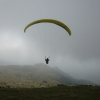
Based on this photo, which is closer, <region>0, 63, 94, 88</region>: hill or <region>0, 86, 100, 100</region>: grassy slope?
<region>0, 86, 100, 100</region>: grassy slope

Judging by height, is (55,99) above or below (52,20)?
below

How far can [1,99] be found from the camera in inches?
701

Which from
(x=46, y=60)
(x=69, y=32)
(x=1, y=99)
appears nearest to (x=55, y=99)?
(x=1, y=99)

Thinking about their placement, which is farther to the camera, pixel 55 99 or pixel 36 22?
pixel 36 22

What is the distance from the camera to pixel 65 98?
1867 centimetres

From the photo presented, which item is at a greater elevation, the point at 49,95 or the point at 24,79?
the point at 24,79

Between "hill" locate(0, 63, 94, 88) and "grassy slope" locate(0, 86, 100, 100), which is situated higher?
"hill" locate(0, 63, 94, 88)

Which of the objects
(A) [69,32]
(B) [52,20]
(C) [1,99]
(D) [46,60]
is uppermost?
(B) [52,20]

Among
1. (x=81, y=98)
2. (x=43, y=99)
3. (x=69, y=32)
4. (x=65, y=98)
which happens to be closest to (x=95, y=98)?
(x=81, y=98)

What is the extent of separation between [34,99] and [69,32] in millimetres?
13820

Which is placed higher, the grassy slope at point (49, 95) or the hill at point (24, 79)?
the hill at point (24, 79)

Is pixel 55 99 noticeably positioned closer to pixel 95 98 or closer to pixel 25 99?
pixel 25 99

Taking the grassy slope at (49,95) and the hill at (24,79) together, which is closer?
the grassy slope at (49,95)

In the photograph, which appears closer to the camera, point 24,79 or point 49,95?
point 49,95
